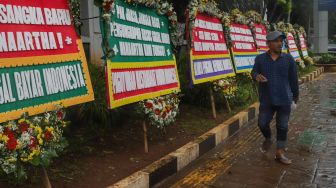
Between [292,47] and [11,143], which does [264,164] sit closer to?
[11,143]

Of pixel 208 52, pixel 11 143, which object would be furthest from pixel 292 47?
pixel 11 143

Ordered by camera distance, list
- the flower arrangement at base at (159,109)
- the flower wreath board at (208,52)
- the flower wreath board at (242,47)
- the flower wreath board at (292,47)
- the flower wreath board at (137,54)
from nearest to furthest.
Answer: the flower wreath board at (137,54) < the flower arrangement at base at (159,109) < the flower wreath board at (208,52) < the flower wreath board at (242,47) < the flower wreath board at (292,47)

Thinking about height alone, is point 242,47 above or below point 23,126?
above

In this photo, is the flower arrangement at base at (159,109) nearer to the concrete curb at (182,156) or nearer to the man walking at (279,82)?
the concrete curb at (182,156)

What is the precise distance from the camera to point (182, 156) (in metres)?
5.49

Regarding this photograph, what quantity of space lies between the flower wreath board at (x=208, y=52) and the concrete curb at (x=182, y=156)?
0.82 meters

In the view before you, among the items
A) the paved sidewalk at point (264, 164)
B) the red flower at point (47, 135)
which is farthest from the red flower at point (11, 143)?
the paved sidewalk at point (264, 164)

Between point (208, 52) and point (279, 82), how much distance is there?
7.37 ft

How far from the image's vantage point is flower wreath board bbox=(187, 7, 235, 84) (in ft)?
23.5

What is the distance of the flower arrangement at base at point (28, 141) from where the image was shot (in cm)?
332

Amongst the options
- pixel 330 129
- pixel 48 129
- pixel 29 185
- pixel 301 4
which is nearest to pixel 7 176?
pixel 29 185

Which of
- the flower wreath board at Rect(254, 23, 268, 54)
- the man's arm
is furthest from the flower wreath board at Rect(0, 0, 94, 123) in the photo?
the flower wreath board at Rect(254, 23, 268, 54)

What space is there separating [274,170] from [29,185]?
280 cm

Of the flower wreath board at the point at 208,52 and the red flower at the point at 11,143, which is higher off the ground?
the flower wreath board at the point at 208,52
